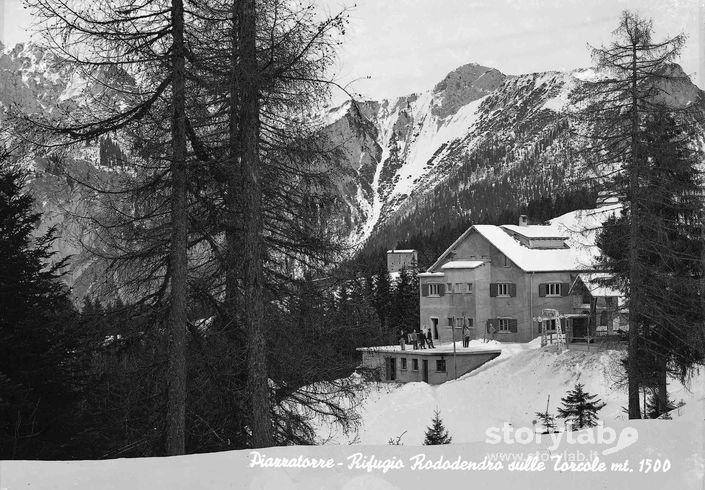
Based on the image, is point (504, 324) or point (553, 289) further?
point (504, 324)

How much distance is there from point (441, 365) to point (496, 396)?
8907 millimetres

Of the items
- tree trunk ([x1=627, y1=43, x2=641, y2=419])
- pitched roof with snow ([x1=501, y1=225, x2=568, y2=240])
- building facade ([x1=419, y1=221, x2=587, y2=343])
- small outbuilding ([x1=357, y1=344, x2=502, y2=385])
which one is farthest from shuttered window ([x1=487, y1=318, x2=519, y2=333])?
tree trunk ([x1=627, y1=43, x2=641, y2=419])

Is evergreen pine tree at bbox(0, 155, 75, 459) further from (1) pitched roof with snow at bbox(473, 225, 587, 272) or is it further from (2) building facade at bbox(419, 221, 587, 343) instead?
(1) pitched roof with snow at bbox(473, 225, 587, 272)

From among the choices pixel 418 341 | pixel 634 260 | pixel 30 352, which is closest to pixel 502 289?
pixel 418 341

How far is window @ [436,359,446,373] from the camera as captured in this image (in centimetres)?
4856

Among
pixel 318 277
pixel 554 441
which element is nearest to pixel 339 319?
pixel 318 277

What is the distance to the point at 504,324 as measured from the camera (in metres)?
56.3

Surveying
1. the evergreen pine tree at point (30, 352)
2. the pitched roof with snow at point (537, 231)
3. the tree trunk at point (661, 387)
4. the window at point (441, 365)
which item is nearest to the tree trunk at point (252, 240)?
the evergreen pine tree at point (30, 352)

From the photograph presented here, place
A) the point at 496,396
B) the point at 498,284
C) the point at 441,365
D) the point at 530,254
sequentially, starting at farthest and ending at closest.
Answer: the point at 530,254, the point at 498,284, the point at 441,365, the point at 496,396

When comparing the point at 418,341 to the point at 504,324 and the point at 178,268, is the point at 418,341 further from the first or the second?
the point at 178,268

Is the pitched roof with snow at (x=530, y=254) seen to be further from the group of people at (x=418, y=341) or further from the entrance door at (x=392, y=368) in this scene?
the entrance door at (x=392, y=368)

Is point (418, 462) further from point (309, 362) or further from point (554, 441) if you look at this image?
A: point (309, 362)

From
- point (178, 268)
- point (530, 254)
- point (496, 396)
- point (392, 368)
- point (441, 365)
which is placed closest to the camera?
point (178, 268)

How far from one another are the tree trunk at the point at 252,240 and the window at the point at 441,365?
37528mm
